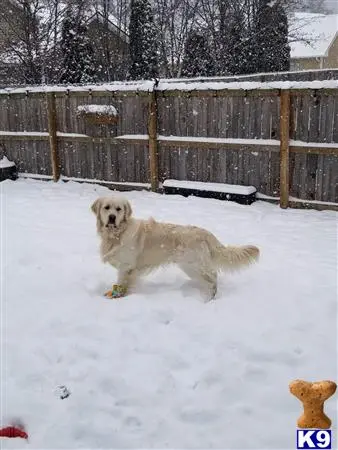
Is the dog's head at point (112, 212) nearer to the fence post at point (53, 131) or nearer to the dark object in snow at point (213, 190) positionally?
the dark object in snow at point (213, 190)

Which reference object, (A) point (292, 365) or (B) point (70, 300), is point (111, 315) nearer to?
(B) point (70, 300)

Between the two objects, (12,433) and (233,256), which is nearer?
(12,433)

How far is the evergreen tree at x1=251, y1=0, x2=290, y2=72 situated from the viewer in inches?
894

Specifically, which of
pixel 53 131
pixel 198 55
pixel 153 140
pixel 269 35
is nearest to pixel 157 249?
pixel 153 140

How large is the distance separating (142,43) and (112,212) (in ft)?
71.9

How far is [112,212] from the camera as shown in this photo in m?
4.70

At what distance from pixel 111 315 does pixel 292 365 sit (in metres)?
1.66

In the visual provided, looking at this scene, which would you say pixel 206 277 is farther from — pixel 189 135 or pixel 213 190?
pixel 189 135

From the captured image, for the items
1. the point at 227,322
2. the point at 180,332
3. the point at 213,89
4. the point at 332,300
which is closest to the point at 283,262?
the point at 332,300

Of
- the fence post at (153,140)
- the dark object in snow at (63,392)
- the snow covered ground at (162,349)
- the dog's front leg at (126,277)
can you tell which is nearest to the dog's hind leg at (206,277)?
the snow covered ground at (162,349)

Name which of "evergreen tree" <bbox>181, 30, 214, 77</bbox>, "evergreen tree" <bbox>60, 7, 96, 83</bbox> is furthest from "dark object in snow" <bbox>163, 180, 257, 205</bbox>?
"evergreen tree" <bbox>181, 30, 214, 77</bbox>

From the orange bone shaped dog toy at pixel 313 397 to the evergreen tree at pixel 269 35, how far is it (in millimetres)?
22826

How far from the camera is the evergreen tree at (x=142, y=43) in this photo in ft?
80.1

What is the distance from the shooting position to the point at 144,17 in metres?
24.5
